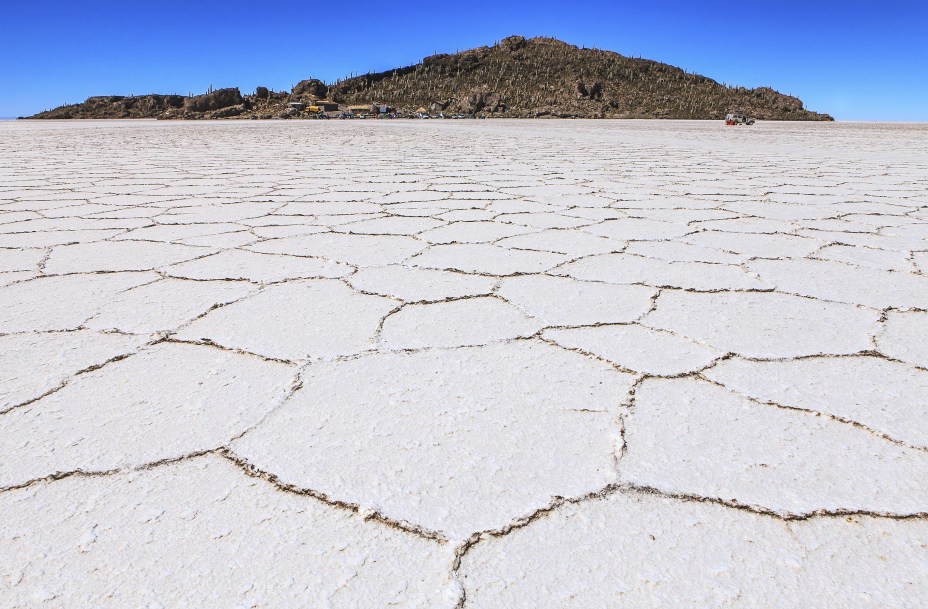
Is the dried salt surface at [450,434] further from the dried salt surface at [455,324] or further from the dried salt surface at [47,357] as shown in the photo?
the dried salt surface at [47,357]

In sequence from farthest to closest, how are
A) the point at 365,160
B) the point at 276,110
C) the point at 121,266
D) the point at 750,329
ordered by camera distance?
1. the point at 276,110
2. the point at 365,160
3. the point at 121,266
4. the point at 750,329

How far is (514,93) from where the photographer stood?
37844 millimetres

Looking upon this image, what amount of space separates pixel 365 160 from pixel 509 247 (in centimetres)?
287

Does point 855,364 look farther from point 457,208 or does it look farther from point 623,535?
point 457,208

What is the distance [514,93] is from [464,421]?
39.5 meters

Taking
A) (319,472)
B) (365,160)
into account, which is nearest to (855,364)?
(319,472)

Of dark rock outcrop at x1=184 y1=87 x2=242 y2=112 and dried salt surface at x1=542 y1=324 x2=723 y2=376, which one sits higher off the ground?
dark rock outcrop at x1=184 y1=87 x2=242 y2=112

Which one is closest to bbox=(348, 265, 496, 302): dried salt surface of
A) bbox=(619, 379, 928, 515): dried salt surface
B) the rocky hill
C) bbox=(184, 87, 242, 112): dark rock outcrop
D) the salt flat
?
the salt flat

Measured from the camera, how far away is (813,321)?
1066 millimetres

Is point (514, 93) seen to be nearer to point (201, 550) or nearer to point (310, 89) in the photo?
point (310, 89)

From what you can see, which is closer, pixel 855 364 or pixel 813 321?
pixel 855 364

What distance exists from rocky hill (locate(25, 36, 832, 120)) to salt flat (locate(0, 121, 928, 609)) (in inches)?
929

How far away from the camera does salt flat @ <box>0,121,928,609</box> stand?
0.52 meters

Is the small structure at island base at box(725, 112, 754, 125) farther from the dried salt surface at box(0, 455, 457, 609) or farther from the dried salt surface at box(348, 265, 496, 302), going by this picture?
the dried salt surface at box(0, 455, 457, 609)
